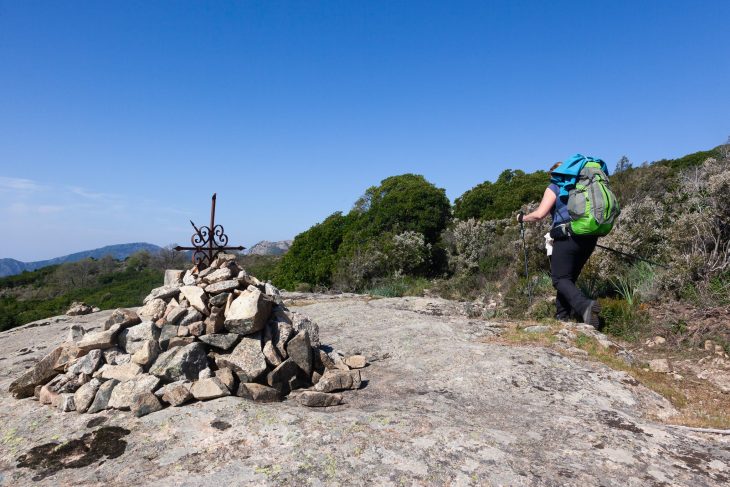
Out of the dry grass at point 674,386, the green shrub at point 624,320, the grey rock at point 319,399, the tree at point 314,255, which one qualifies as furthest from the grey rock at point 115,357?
the tree at point 314,255

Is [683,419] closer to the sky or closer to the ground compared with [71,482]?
closer to the ground

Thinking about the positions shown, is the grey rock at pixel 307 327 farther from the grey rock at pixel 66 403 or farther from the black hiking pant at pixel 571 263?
the black hiking pant at pixel 571 263

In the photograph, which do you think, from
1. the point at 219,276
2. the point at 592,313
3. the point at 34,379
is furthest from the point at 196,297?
the point at 592,313

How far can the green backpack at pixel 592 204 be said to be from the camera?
17.5ft

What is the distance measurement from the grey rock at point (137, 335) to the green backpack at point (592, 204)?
16.6ft

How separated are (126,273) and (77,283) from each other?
384cm

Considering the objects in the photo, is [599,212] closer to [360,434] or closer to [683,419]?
[683,419]

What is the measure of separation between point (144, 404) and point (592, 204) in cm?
525

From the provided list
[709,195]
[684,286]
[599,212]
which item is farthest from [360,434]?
[709,195]

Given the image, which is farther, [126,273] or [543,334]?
[126,273]

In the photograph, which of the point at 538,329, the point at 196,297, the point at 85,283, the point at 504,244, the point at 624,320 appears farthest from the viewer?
the point at 85,283

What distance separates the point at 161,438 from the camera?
9.68 feet

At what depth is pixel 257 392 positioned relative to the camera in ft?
12.4

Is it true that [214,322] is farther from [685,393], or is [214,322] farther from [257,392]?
[685,393]
